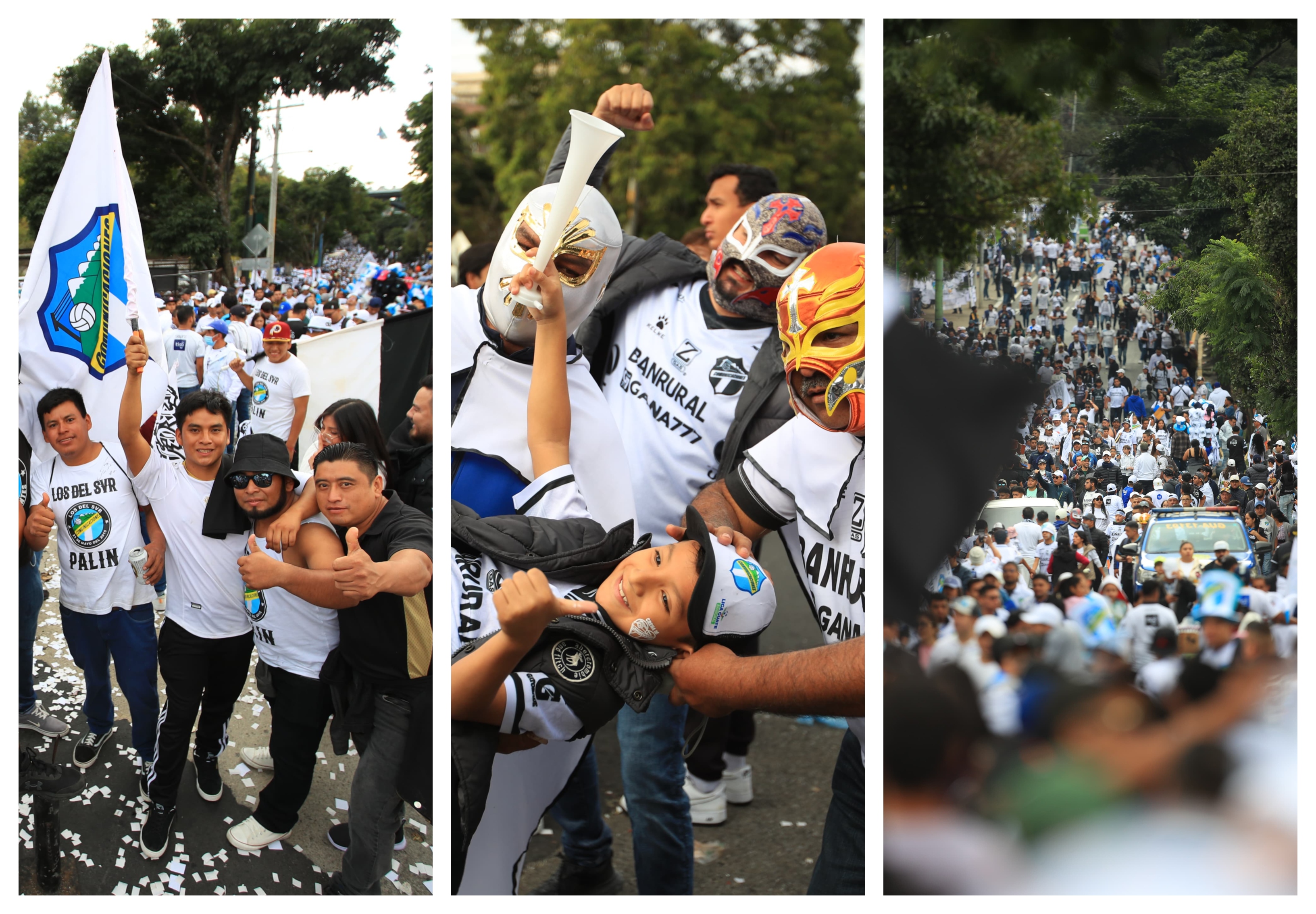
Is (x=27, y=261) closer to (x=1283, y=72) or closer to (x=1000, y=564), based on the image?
(x=1000, y=564)

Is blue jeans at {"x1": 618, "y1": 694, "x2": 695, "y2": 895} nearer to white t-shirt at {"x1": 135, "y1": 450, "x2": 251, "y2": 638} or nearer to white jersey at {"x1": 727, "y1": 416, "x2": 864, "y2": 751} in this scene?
white jersey at {"x1": 727, "y1": 416, "x2": 864, "y2": 751}

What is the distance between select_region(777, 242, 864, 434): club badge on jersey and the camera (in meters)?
2.19

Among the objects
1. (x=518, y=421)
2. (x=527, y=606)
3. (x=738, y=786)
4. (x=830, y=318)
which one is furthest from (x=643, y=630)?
(x=738, y=786)

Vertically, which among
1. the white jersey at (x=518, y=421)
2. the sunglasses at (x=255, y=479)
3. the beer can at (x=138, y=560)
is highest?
the white jersey at (x=518, y=421)

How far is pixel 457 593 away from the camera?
89.9 inches

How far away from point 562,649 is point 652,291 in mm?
1166

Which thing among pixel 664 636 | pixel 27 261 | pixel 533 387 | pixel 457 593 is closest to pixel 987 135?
pixel 533 387

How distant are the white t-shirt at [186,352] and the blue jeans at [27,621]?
20.7 inches

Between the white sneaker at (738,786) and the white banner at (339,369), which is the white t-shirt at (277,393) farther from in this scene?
the white sneaker at (738,786)

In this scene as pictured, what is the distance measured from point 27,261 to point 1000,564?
2.22m

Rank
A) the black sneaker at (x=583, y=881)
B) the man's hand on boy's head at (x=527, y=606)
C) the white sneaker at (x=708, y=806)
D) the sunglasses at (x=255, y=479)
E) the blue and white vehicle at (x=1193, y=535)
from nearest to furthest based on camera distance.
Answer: the man's hand on boy's head at (x=527, y=606) < the blue and white vehicle at (x=1193, y=535) < the sunglasses at (x=255, y=479) < the black sneaker at (x=583, y=881) < the white sneaker at (x=708, y=806)

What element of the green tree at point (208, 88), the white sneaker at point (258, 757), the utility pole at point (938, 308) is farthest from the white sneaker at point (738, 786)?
the green tree at point (208, 88)

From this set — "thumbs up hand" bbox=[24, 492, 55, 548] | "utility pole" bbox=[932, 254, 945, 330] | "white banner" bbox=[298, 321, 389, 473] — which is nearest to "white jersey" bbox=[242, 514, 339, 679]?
"white banner" bbox=[298, 321, 389, 473]

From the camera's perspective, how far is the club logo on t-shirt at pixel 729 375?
277 cm
